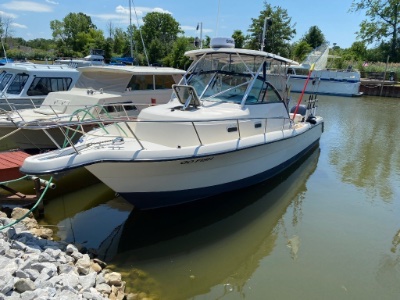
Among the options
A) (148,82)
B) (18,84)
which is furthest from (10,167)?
(18,84)

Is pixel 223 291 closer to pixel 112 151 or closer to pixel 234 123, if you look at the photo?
pixel 112 151

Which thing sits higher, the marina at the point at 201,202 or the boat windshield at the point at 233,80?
the boat windshield at the point at 233,80

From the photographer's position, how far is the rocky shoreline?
12.1 ft

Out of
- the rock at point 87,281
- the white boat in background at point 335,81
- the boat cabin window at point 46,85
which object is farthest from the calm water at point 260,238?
the white boat in background at point 335,81

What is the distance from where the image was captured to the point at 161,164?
5.41m

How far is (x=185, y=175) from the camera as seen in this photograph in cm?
580

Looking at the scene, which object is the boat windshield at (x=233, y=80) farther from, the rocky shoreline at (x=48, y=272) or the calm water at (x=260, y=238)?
the rocky shoreline at (x=48, y=272)

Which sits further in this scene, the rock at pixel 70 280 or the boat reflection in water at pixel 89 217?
the boat reflection in water at pixel 89 217

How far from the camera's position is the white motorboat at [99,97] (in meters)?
8.84

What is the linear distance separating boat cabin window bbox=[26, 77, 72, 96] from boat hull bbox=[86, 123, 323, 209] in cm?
724

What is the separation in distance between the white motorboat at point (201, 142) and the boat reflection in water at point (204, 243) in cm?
34

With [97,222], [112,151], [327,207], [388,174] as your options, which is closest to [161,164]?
[112,151]

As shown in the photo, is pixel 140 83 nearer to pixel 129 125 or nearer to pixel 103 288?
pixel 129 125

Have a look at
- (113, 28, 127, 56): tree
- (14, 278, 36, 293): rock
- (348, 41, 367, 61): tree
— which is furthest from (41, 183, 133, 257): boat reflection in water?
(113, 28, 127, 56): tree
